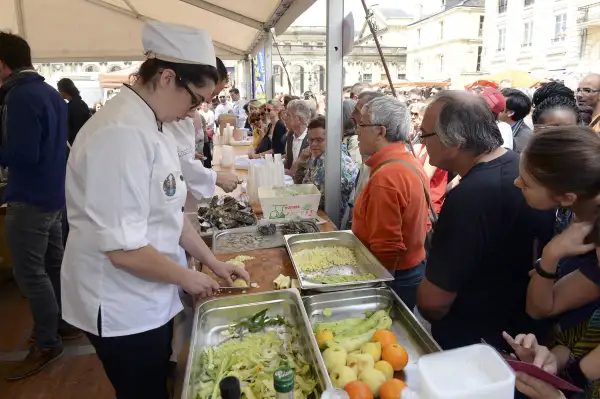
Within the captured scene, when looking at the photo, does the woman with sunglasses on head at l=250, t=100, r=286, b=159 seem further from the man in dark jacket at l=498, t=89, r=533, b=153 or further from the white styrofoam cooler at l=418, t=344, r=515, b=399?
the white styrofoam cooler at l=418, t=344, r=515, b=399

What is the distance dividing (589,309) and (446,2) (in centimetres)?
5219

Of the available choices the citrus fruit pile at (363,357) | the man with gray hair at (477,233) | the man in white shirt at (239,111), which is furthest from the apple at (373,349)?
the man in white shirt at (239,111)

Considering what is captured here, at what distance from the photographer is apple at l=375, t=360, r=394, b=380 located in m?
1.13

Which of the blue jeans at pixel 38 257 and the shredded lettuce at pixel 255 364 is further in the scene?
the blue jeans at pixel 38 257

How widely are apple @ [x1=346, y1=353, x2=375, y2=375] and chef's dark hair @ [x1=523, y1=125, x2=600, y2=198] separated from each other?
0.68m

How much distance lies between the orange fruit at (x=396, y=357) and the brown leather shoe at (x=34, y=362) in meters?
2.54

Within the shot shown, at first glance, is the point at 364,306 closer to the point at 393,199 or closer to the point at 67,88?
the point at 393,199

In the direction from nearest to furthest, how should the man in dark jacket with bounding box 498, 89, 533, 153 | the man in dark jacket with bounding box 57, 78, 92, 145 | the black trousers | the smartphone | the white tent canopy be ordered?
the smartphone < the black trousers < the man in dark jacket with bounding box 498, 89, 533, 153 < the man in dark jacket with bounding box 57, 78, 92, 145 < the white tent canopy

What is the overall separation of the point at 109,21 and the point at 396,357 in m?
6.43

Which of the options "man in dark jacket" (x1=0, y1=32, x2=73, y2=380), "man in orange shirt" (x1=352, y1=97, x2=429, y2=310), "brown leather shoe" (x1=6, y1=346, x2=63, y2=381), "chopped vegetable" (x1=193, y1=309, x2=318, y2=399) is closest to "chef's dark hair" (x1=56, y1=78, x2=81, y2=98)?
"man in dark jacket" (x1=0, y1=32, x2=73, y2=380)

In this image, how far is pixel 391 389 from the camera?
1040 millimetres

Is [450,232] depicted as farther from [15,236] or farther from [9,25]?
[9,25]

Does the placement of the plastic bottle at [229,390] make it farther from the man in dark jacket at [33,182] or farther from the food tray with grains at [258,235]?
the man in dark jacket at [33,182]

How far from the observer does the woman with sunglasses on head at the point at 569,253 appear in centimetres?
106
